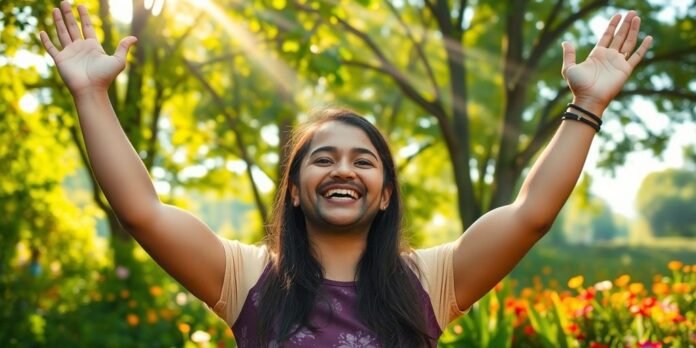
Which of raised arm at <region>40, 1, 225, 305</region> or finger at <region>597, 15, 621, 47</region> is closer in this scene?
raised arm at <region>40, 1, 225, 305</region>

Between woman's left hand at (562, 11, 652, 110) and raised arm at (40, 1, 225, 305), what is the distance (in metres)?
1.10

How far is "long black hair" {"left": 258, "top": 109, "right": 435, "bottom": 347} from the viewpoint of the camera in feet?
6.95

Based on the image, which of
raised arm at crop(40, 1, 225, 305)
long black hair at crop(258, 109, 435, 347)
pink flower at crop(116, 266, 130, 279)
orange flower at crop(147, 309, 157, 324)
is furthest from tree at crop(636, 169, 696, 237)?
raised arm at crop(40, 1, 225, 305)

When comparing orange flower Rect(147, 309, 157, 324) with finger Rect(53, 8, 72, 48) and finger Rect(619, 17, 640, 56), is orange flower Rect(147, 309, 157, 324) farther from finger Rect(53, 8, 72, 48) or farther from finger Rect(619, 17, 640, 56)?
finger Rect(619, 17, 640, 56)

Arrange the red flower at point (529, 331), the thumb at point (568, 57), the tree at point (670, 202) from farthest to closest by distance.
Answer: the tree at point (670, 202) → the red flower at point (529, 331) → the thumb at point (568, 57)

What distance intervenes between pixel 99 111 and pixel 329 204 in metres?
0.68

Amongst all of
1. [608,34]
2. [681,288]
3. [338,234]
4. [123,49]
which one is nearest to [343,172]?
[338,234]

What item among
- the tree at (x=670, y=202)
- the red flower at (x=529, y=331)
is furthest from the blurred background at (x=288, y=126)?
the tree at (x=670, y=202)

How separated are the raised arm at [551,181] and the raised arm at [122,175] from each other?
73cm

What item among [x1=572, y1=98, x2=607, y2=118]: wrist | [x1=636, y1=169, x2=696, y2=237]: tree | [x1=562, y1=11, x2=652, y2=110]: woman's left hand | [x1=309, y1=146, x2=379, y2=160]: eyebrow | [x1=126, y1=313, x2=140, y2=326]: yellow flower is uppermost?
[x1=636, y1=169, x2=696, y2=237]: tree

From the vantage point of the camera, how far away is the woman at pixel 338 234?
2.06m

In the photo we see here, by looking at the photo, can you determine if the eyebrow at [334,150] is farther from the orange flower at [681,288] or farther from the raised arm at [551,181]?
the orange flower at [681,288]

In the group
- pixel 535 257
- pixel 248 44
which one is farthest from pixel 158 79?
pixel 535 257

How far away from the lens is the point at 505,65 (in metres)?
9.69
